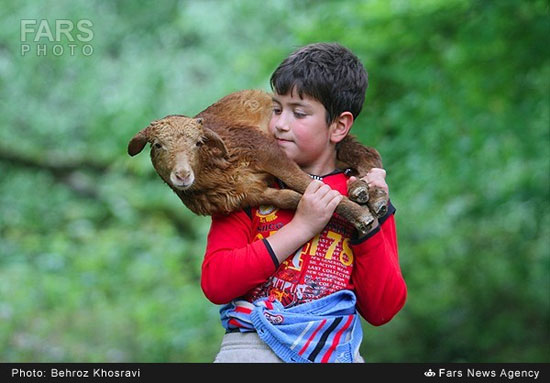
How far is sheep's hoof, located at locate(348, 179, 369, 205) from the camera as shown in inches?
89.7

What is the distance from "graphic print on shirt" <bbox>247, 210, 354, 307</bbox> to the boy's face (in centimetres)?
22

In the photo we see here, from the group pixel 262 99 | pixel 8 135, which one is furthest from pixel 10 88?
pixel 262 99

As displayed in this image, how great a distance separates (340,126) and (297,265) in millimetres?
464

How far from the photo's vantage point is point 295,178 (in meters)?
2.31

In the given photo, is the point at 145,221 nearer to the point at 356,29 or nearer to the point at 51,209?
the point at 51,209

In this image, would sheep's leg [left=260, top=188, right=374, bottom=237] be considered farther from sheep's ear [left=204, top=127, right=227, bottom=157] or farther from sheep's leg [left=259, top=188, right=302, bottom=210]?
sheep's ear [left=204, top=127, right=227, bottom=157]

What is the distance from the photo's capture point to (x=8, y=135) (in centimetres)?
991

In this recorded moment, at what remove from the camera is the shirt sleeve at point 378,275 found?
2285mm
